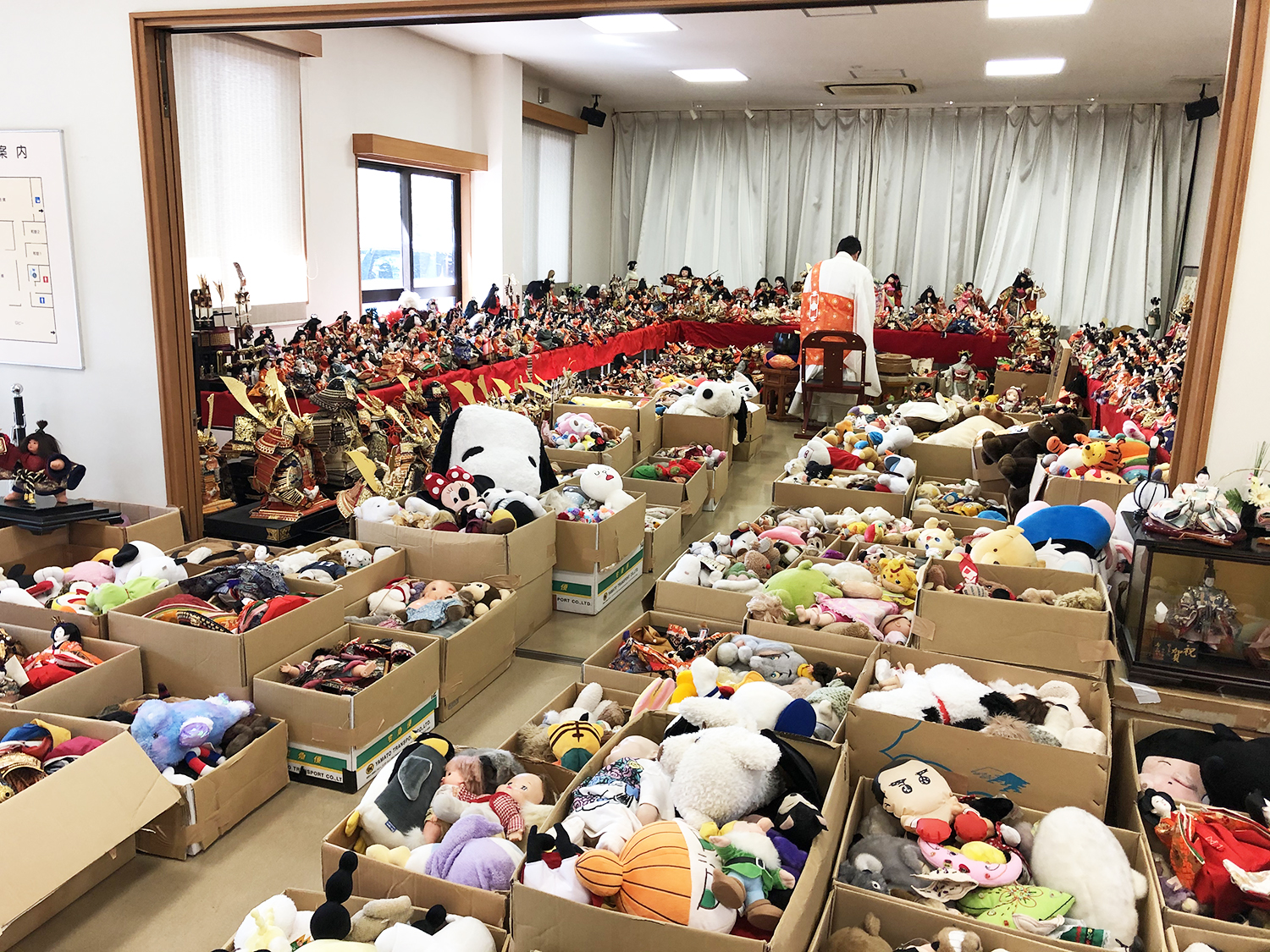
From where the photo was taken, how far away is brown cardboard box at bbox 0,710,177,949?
182 cm

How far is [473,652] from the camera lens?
2.95 meters

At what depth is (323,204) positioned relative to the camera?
22.0 feet

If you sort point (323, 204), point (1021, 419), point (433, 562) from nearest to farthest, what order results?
point (433, 562) < point (1021, 419) < point (323, 204)

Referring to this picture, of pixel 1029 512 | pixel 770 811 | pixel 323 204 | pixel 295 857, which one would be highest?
pixel 323 204

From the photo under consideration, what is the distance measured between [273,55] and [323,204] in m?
1.03

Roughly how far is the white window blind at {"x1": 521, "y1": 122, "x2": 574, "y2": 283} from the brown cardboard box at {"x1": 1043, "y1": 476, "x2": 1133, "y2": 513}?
6.84 meters

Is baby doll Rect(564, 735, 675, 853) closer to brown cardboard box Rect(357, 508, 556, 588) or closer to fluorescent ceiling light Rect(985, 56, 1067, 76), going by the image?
brown cardboard box Rect(357, 508, 556, 588)

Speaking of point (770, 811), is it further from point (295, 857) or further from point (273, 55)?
point (273, 55)

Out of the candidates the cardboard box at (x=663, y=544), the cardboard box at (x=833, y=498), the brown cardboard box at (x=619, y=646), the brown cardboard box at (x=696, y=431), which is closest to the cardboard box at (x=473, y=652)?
the brown cardboard box at (x=619, y=646)

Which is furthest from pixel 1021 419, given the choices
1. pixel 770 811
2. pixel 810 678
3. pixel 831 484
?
pixel 770 811

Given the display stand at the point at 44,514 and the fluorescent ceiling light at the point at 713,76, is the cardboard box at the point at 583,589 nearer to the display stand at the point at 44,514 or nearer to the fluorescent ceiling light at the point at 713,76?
the display stand at the point at 44,514

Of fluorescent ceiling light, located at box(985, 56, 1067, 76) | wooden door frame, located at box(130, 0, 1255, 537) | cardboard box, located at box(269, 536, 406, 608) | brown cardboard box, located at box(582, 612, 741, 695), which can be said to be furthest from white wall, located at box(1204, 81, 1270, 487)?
fluorescent ceiling light, located at box(985, 56, 1067, 76)

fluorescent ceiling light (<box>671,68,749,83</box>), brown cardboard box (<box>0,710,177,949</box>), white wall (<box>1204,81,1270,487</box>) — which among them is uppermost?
fluorescent ceiling light (<box>671,68,749,83</box>)

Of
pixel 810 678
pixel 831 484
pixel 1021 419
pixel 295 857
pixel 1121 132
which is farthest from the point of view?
pixel 1121 132
